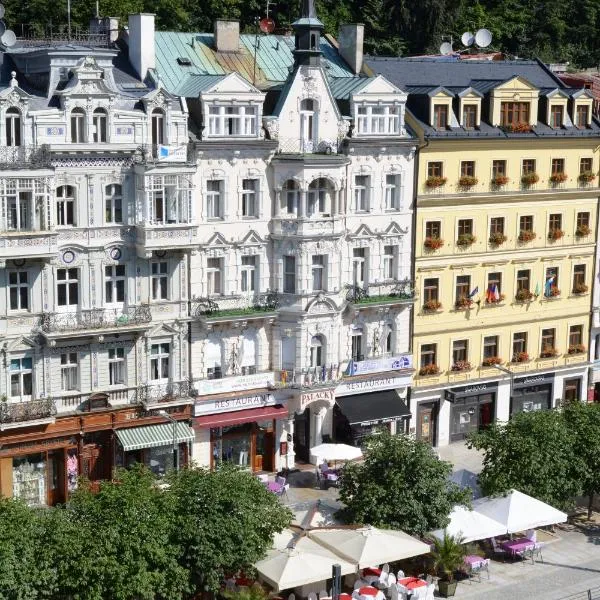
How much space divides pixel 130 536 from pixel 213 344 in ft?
52.2

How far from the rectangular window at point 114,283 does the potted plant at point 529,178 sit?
21204mm

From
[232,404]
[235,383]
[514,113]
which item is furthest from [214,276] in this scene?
[514,113]

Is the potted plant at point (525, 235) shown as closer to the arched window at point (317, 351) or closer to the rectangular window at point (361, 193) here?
the rectangular window at point (361, 193)

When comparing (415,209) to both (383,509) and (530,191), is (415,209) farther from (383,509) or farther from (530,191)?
(383,509)

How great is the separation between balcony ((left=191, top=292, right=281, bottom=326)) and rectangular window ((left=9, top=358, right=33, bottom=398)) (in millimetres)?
7346

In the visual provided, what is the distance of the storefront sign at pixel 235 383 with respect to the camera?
165ft

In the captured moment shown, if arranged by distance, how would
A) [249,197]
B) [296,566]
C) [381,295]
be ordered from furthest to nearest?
[381,295] → [249,197] → [296,566]

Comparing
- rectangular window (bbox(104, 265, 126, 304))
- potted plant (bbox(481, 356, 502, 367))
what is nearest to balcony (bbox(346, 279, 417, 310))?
potted plant (bbox(481, 356, 502, 367))

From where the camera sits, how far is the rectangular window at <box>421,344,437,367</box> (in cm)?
5681

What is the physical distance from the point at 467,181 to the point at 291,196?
9473 mm

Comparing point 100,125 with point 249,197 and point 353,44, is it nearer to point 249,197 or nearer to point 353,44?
point 249,197

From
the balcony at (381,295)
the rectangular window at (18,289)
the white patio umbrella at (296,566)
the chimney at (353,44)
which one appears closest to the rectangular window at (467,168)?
the balcony at (381,295)

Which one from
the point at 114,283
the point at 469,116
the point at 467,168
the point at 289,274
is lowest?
the point at 289,274

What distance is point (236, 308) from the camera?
5100 centimetres
